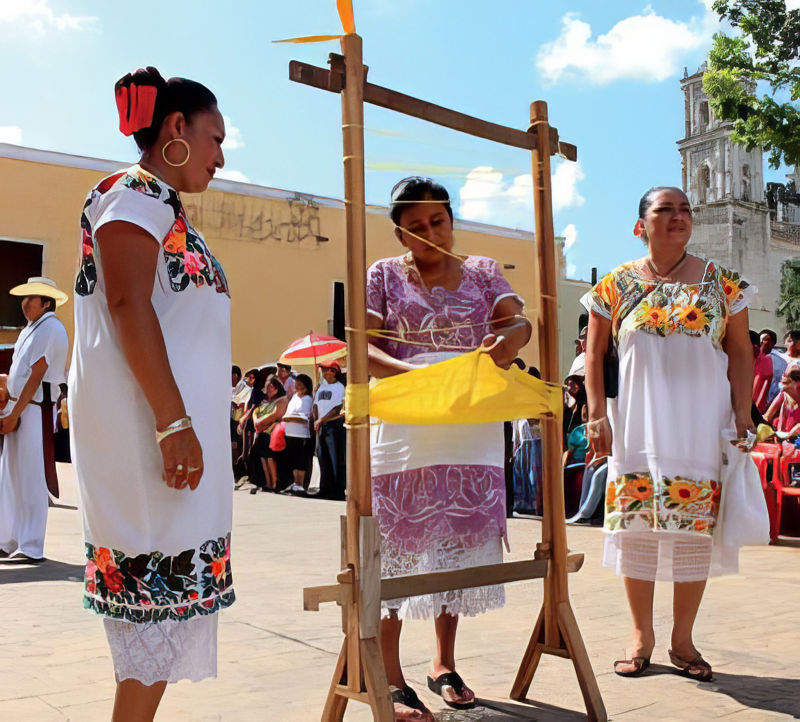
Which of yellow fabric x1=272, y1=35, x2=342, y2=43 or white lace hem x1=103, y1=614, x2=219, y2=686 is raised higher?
yellow fabric x1=272, y1=35, x2=342, y2=43

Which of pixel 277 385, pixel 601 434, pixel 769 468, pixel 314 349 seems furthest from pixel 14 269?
pixel 601 434

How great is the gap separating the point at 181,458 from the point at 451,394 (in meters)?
1.08

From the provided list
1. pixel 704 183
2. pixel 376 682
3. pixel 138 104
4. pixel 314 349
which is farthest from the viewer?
pixel 704 183

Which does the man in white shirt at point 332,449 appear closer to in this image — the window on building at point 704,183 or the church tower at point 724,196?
the church tower at point 724,196

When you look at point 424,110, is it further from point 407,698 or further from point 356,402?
point 407,698

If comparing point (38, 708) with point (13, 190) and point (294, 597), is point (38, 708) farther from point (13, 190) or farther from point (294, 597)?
point (13, 190)

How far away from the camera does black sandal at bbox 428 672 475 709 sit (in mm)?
3385

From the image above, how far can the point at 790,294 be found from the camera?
44.4 meters

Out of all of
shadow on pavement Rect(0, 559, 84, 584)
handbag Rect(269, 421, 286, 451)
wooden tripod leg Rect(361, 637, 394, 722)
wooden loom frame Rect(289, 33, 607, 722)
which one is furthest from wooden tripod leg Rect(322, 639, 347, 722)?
handbag Rect(269, 421, 286, 451)

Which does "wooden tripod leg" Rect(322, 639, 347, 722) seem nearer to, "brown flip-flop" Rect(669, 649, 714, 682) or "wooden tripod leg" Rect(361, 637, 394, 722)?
"wooden tripod leg" Rect(361, 637, 394, 722)

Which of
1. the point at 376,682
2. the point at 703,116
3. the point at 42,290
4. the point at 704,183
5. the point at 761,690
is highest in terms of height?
the point at 703,116

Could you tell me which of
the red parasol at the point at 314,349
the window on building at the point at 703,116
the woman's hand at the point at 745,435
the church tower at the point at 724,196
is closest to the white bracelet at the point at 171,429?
the woman's hand at the point at 745,435

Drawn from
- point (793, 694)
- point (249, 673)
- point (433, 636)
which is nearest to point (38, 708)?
point (249, 673)

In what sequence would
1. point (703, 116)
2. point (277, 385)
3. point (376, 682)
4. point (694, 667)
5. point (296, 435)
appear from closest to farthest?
point (376, 682) < point (694, 667) < point (296, 435) < point (277, 385) < point (703, 116)
